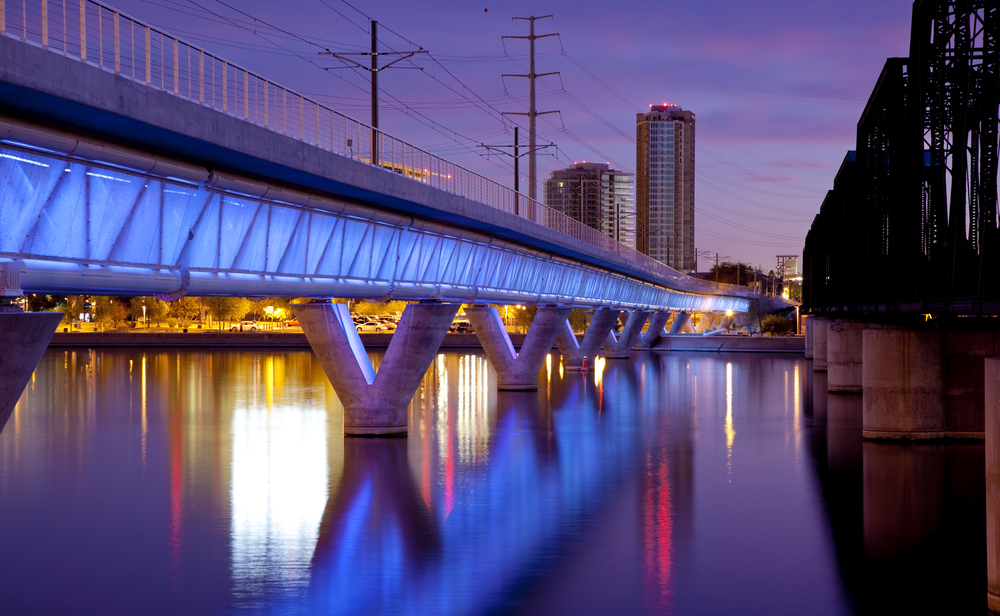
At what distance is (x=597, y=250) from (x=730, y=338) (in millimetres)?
58666

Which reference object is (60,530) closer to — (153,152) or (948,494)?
(153,152)

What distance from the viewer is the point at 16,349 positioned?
14.8 meters

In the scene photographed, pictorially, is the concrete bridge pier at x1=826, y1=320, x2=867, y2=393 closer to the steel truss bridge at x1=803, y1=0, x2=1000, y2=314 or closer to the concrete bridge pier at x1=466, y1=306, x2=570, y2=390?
the steel truss bridge at x1=803, y1=0, x2=1000, y2=314

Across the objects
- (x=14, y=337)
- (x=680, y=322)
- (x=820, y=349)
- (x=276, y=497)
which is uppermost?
(x=14, y=337)

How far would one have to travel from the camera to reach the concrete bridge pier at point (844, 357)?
52.4m

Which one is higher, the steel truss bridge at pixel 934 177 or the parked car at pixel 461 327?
the steel truss bridge at pixel 934 177

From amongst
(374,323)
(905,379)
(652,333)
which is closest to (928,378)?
(905,379)

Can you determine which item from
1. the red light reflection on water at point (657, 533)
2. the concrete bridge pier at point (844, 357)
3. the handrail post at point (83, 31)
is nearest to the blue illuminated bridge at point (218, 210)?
the handrail post at point (83, 31)

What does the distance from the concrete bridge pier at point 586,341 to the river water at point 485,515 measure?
107 feet

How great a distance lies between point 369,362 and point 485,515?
32.0 ft

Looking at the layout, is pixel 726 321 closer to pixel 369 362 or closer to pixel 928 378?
pixel 928 378

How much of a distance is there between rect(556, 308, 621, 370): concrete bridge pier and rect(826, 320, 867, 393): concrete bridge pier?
82.6 ft

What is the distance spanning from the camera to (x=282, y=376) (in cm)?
7000

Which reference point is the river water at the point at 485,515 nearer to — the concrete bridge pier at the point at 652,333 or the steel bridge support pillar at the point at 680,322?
the concrete bridge pier at the point at 652,333
